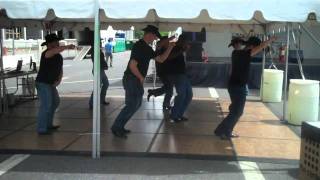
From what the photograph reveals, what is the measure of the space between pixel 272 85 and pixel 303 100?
3488mm

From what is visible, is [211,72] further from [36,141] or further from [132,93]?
[36,141]

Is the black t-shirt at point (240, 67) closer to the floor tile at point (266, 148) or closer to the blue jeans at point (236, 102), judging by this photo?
the blue jeans at point (236, 102)

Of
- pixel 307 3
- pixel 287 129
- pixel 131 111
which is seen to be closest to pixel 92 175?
pixel 131 111

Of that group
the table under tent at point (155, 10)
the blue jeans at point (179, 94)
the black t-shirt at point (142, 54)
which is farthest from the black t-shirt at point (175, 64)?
the table under tent at point (155, 10)

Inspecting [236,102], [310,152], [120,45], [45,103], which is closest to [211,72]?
[236,102]

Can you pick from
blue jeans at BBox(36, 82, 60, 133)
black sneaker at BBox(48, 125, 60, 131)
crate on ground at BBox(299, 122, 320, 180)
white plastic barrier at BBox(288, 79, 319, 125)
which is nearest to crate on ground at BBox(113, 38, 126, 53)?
white plastic barrier at BBox(288, 79, 319, 125)

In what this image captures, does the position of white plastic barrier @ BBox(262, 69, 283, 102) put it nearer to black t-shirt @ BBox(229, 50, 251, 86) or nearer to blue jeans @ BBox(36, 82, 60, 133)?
black t-shirt @ BBox(229, 50, 251, 86)

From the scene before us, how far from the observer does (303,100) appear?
10.1 metres

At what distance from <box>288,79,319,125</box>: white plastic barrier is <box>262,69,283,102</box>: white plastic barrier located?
3308 millimetres

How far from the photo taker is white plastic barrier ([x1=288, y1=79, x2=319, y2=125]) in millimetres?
10008

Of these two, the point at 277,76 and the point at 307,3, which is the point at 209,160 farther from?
the point at 277,76

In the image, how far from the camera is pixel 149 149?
25.5 feet

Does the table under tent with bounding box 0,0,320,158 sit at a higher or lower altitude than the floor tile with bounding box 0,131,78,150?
higher

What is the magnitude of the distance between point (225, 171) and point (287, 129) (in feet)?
A: 11.2
